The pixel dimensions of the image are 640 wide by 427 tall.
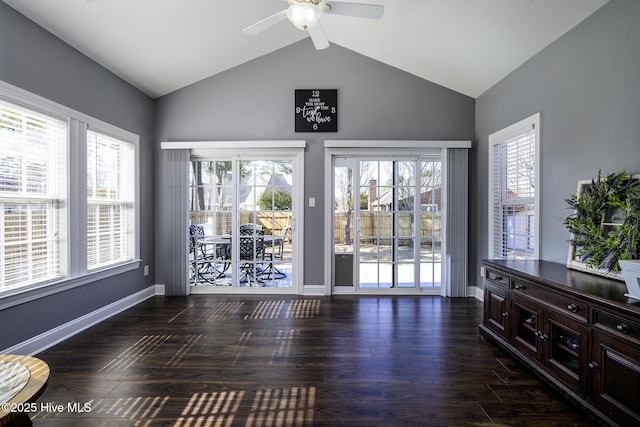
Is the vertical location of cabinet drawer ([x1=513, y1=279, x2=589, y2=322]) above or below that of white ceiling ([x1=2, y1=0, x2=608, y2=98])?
below

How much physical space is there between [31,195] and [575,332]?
4.19 metres

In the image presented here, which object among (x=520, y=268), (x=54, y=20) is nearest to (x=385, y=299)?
(x=520, y=268)

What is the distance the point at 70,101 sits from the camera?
2951mm

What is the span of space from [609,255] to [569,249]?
17.9 inches

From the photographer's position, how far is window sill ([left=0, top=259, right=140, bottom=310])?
2.38 metres

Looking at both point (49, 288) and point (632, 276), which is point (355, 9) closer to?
point (632, 276)

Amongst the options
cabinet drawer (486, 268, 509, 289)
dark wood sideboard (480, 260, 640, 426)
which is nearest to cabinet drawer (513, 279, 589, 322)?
dark wood sideboard (480, 260, 640, 426)

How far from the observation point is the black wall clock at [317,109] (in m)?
4.24

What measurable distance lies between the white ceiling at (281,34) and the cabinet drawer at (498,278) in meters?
2.21

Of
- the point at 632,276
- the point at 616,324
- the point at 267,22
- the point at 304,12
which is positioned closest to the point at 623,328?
the point at 616,324

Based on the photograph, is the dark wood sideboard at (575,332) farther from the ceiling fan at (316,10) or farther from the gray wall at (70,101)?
the gray wall at (70,101)

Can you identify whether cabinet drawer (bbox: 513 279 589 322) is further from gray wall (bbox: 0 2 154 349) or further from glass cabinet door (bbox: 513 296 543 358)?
gray wall (bbox: 0 2 154 349)

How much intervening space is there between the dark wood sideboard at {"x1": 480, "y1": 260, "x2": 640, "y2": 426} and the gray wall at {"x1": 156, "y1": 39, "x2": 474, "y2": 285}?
232 cm

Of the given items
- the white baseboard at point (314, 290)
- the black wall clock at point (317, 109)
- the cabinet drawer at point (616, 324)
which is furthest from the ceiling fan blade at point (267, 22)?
the white baseboard at point (314, 290)
